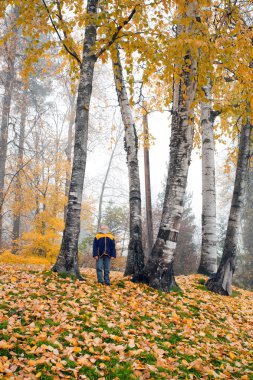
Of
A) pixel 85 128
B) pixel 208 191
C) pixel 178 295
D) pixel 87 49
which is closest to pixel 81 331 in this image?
pixel 178 295

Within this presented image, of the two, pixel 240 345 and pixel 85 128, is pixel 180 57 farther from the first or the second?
pixel 240 345

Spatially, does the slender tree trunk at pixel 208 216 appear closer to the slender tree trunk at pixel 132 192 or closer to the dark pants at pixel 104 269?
the slender tree trunk at pixel 132 192

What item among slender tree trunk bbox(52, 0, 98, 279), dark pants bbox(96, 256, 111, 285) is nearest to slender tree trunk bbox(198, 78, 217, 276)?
dark pants bbox(96, 256, 111, 285)

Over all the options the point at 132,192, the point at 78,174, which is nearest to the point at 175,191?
the point at 132,192

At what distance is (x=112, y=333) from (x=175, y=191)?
3.52m

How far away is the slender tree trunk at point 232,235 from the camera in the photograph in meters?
8.26

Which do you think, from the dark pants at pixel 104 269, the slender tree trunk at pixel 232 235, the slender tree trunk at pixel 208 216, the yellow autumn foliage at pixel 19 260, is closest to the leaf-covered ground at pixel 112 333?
the dark pants at pixel 104 269

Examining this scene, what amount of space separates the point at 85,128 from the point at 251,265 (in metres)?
16.0

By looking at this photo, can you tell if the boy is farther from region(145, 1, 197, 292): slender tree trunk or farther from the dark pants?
region(145, 1, 197, 292): slender tree trunk

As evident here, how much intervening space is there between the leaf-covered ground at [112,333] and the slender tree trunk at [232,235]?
136 centimetres

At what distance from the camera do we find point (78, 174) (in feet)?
22.3

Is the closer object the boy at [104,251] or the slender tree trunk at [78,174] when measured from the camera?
the slender tree trunk at [78,174]

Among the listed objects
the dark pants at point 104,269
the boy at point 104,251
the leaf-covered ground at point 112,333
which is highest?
the boy at point 104,251

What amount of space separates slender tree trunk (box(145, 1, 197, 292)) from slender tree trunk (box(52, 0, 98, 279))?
1.72 m
